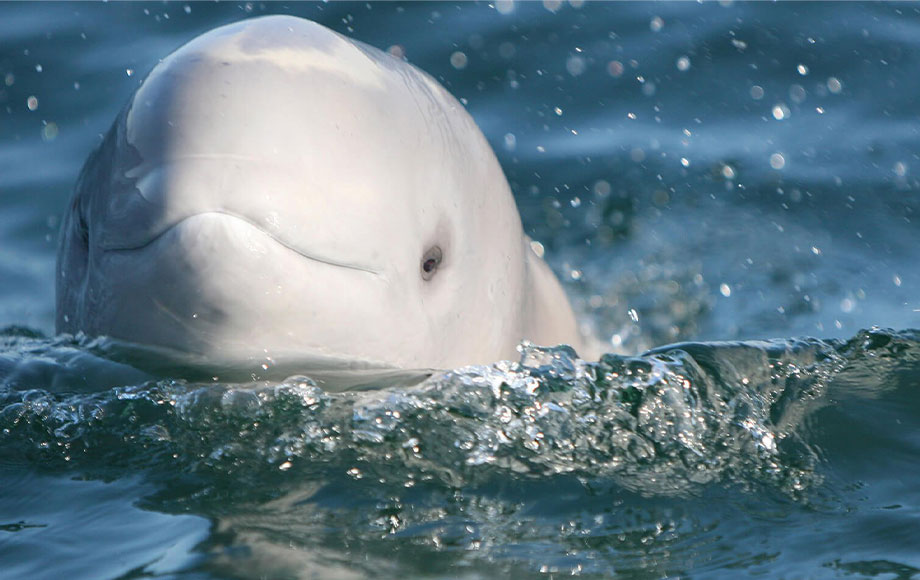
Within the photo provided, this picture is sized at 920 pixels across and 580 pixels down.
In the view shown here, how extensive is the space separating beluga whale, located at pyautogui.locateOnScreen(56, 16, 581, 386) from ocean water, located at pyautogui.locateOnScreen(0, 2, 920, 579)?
28 centimetres

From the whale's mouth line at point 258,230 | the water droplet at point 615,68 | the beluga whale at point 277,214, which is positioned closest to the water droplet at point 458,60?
the water droplet at point 615,68

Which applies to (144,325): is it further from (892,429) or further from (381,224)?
(892,429)

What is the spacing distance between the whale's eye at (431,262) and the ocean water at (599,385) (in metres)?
0.38

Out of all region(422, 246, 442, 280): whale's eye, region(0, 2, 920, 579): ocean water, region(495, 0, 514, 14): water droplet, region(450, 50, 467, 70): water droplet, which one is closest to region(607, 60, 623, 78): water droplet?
region(0, 2, 920, 579): ocean water

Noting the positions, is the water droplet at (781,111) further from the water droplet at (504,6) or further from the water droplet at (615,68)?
the water droplet at (504,6)

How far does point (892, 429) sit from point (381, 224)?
212 cm

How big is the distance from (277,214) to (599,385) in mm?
1606

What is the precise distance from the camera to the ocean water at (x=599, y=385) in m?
3.65

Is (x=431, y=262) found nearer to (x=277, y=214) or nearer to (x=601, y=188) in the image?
(x=277, y=214)

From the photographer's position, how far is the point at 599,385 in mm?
4523

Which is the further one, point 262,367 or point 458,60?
point 458,60

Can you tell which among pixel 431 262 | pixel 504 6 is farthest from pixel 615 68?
pixel 431 262

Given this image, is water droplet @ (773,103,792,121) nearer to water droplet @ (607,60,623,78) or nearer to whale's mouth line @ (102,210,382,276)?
→ water droplet @ (607,60,623,78)

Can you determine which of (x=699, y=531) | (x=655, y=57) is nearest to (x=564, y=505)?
(x=699, y=531)
